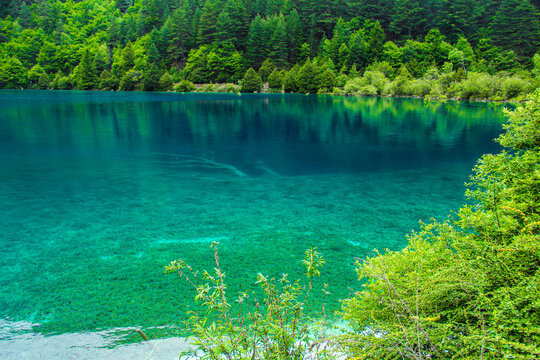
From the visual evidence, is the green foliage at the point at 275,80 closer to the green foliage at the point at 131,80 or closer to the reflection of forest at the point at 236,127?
the green foliage at the point at 131,80

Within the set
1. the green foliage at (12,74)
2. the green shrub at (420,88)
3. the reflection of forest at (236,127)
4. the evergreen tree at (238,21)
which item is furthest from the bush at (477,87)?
the green foliage at (12,74)

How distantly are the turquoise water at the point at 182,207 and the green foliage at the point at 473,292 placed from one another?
339 cm

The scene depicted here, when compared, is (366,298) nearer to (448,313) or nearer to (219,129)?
(448,313)

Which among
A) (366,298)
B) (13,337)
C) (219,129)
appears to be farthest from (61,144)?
(366,298)

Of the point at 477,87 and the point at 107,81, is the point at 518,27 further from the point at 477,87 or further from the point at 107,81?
the point at 107,81

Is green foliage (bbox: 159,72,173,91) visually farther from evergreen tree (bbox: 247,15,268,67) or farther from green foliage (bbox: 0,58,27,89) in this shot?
green foliage (bbox: 0,58,27,89)

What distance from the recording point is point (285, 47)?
109 meters

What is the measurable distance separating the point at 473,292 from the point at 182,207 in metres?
11.0

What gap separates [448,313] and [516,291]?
69cm

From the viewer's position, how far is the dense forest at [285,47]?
88438 millimetres

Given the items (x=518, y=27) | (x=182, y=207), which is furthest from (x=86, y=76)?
(x=518, y=27)

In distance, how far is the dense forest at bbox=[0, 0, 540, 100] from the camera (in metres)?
88.4

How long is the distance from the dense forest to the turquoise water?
5805 cm

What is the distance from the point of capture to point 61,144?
1035 inches
